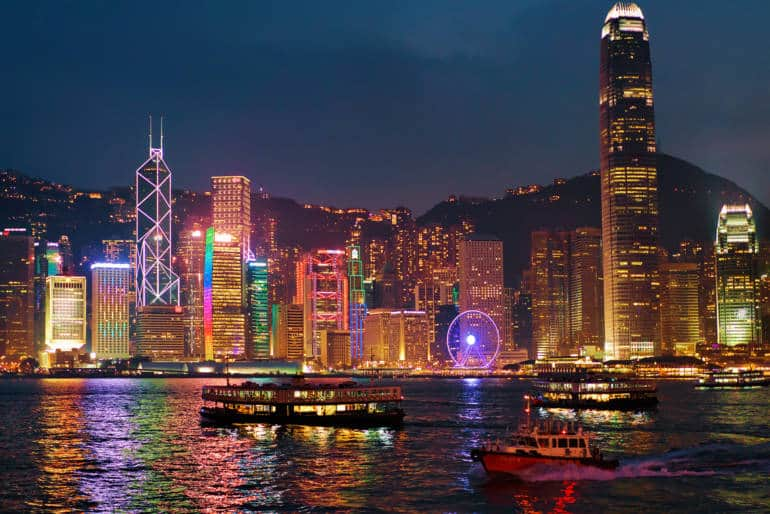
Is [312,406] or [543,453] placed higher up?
[312,406]

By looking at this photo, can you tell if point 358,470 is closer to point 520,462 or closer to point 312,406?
point 520,462

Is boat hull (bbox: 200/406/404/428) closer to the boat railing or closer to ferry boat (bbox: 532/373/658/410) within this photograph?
the boat railing

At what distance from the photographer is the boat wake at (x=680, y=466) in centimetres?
7606

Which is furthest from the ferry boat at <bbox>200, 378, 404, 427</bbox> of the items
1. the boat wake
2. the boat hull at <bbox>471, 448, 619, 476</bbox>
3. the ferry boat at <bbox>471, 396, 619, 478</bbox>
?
the ferry boat at <bbox>471, 396, 619, 478</bbox>

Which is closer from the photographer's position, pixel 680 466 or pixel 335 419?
pixel 680 466

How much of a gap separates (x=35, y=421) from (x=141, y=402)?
171 ft

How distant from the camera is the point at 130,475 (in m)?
82.9

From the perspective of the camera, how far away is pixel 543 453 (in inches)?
3014

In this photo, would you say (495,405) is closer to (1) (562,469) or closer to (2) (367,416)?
(2) (367,416)

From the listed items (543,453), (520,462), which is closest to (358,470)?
(520,462)

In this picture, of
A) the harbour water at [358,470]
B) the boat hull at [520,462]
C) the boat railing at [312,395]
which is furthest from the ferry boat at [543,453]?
the boat railing at [312,395]

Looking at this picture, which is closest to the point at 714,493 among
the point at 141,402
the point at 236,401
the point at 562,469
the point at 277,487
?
the point at 562,469

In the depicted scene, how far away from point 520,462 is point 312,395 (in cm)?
5534

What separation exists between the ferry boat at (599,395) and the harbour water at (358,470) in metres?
27.8
